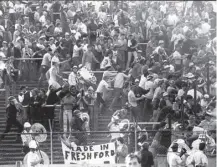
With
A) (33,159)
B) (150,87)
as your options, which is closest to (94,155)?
(33,159)

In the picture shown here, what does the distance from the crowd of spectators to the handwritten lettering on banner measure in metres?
0.95

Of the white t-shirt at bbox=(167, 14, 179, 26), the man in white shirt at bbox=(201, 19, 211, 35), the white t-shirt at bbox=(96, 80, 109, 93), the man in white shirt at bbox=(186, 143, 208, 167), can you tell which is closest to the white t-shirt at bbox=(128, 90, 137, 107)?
the white t-shirt at bbox=(96, 80, 109, 93)

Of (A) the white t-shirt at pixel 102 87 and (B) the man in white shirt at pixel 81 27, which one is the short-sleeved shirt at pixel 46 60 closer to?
(A) the white t-shirt at pixel 102 87

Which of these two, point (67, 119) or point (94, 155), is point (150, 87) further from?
point (94, 155)

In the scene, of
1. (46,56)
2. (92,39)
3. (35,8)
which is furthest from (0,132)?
(35,8)

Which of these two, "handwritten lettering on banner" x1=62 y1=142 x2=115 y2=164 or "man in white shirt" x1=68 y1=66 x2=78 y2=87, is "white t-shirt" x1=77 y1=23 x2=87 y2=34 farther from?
"handwritten lettering on banner" x1=62 y1=142 x2=115 y2=164

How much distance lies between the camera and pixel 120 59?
3391cm

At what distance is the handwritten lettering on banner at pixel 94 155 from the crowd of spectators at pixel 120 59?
0.95 m

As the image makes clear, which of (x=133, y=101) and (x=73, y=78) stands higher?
Answer: (x=73, y=78)

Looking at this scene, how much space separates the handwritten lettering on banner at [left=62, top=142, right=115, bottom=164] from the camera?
2695 cm

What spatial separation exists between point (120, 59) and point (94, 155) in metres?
7.53

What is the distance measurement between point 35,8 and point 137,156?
1693 cm

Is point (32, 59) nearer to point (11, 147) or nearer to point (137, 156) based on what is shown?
point (11, 147)

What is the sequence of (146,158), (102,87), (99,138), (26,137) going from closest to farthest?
1. (146,158)
2. (26,137)
3. (99,138)
4. (102,87)
